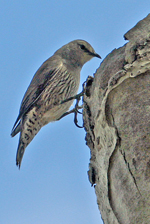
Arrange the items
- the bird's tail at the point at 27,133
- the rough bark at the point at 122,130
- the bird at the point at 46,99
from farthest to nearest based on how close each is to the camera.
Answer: the bird at the point at 46,99 < the bird's tail at the point at 27,133 < the rough bark at the point at 122,130

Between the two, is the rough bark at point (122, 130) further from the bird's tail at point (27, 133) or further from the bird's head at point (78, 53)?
the bird's head at point (78, 53)

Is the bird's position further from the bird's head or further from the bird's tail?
the bird's head

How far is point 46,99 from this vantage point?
507cm

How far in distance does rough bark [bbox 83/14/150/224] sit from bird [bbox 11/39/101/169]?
233 centimetres

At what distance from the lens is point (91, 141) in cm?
253

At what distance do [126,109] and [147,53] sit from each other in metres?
0.49

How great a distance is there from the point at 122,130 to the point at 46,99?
3.14 m

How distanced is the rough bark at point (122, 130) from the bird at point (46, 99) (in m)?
2.33

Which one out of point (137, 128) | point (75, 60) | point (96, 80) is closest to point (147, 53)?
point (96, 80)

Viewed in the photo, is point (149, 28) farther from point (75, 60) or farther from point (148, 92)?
point (75, 60)

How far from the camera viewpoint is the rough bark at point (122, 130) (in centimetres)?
179

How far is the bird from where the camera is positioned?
16.2 feet

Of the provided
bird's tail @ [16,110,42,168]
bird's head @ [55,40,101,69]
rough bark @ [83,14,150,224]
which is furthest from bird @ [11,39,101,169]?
rough bark @ [83,14,150,224]

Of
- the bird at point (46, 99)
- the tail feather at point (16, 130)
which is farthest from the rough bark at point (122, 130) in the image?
the tail feather at point (16, 130)
